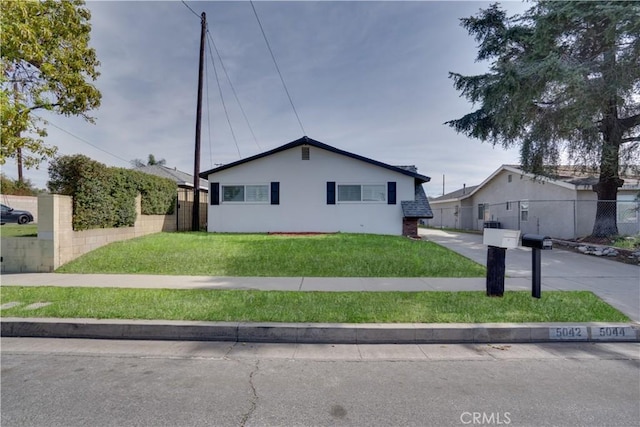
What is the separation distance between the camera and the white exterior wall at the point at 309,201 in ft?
46.5

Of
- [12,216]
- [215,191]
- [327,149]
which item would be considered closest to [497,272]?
[327,149]

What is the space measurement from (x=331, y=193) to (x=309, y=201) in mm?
1054

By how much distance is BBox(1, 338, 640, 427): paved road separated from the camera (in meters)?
2.69

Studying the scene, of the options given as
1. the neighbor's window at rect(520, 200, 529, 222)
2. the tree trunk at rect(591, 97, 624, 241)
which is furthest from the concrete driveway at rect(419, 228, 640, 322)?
the neighbor's window at rect(520, 200, 529, 222)

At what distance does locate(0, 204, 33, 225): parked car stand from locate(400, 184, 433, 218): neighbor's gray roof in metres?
21.4

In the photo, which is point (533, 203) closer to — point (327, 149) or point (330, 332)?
point (327, 149)

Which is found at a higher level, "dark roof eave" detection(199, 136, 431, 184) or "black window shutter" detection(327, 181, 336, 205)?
"dark roof eave" detection(199, 136, 431, 184)

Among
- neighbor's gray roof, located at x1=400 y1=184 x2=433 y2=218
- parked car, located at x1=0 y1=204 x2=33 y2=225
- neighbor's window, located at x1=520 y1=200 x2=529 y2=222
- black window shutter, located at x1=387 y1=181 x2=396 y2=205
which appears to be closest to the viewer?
neighbor's gray roof, located at x1=400 y1=184 x2=433 y2=218

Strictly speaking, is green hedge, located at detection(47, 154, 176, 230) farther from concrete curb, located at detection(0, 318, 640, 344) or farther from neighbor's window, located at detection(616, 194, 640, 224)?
neighbor's window, located at detection(616, 194, 640, 224)

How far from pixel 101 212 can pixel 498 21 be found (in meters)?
18.8

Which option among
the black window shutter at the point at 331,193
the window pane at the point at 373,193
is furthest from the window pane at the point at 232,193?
the window pane at the point at 373,193

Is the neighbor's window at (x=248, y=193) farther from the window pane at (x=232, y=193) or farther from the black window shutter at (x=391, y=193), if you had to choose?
the black window shutter at (x=391, y=193)

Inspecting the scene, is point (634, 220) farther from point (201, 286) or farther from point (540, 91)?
point (201, 286)

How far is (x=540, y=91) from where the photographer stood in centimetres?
1188
